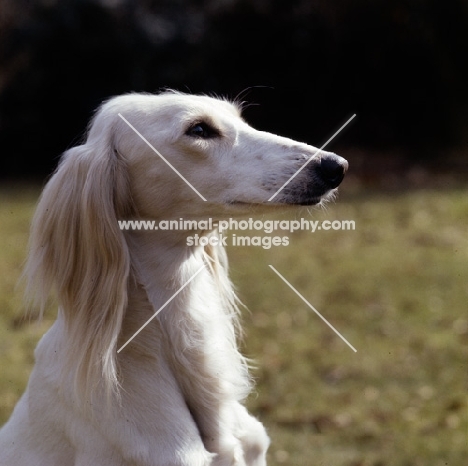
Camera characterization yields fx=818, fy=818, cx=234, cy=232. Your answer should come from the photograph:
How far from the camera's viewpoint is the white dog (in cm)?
319

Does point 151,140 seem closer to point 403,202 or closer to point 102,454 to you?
point 102,454

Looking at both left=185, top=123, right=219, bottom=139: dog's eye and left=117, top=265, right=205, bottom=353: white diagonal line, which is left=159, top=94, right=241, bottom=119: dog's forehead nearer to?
left=185, top=123, right=219, bottom=139: dog's eye

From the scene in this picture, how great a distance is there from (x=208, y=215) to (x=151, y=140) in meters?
0.39

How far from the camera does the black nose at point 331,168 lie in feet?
10.7

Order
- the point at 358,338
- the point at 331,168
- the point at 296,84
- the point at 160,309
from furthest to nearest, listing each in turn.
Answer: the point at 296,84 → the point at 358,338 → the point at 160,309 → the point at 331,168

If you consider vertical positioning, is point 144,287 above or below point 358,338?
above

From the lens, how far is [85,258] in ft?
10.9

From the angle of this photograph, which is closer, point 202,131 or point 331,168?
point 331,168

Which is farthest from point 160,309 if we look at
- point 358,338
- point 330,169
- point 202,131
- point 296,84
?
point 296,84

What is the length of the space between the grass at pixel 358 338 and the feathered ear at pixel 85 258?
224 centimetres

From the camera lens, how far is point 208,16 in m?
14.3

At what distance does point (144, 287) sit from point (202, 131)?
2.29ft

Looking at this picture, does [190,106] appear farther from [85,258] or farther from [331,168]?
[85,258]

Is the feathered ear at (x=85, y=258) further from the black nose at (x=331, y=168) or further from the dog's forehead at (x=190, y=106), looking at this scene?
the black nose at (x=331, y=168)
